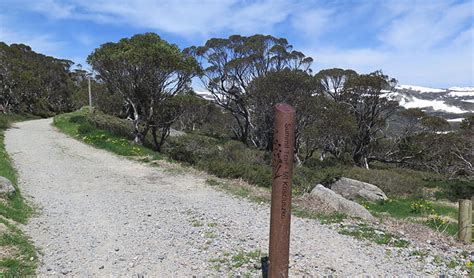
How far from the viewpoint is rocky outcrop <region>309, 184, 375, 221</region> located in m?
8.15

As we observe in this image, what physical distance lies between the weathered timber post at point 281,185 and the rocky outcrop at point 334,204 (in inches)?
170

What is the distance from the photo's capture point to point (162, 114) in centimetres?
2023

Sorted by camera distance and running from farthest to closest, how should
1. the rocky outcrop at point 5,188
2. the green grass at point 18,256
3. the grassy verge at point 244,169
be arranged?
the grassy verge at point 244,169
the rocky outcrop at point 5,188
the green grass at point 18,256

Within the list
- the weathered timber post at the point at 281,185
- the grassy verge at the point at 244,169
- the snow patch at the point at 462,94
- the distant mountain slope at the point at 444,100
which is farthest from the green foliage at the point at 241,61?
the snow patch at the point at 462,94

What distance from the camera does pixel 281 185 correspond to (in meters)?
3.91

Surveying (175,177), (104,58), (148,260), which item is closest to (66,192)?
(175,177)

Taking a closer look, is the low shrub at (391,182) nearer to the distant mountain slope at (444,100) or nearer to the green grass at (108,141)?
the green grass at (108,141)

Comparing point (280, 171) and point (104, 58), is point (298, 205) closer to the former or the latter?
point (280, 171)

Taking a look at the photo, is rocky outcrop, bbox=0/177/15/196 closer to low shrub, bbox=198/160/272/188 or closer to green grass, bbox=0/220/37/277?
green grass, bbox=0/220/37/277

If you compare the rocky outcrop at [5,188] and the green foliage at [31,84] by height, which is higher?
the green foliage at [31,84]

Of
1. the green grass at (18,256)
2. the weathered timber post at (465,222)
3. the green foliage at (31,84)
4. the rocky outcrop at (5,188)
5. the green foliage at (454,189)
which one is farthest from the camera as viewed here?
the green foliage at (31,84)

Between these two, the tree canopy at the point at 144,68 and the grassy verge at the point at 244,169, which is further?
the tree canopy at the point at 144,68

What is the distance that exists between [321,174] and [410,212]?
5974mm

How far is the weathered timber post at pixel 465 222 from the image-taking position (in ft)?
21.9
